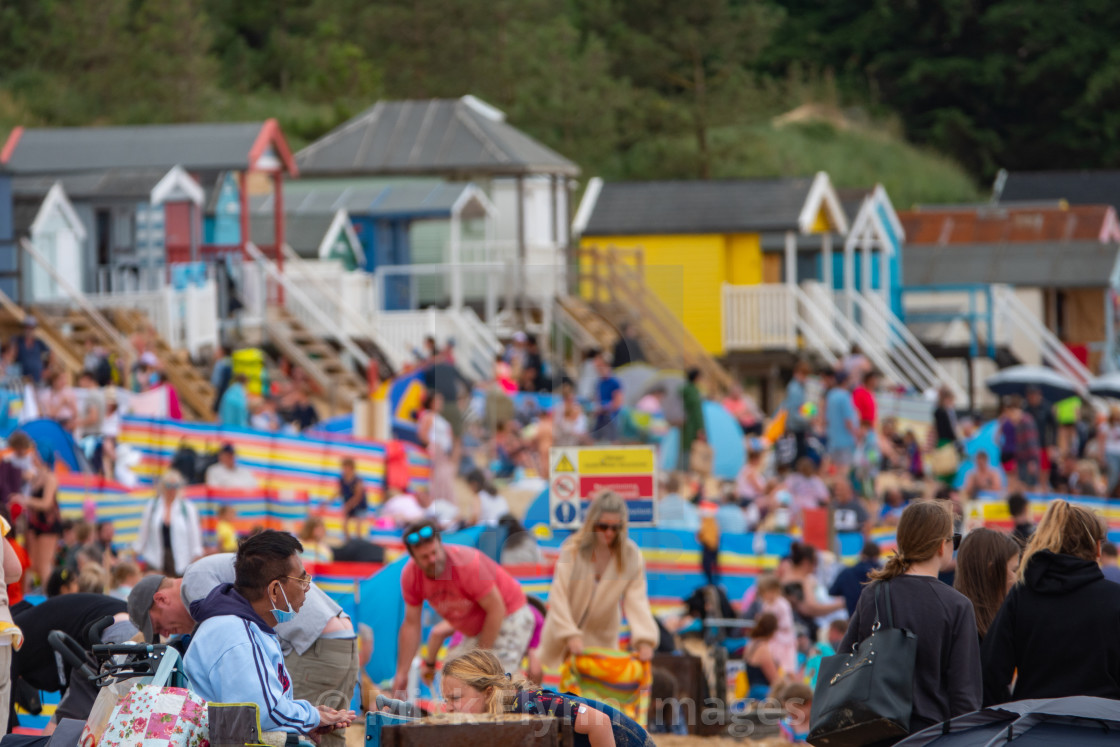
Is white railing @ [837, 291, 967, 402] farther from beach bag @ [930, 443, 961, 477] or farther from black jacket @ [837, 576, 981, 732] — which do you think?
black jacket @ [837, 576, 981, 732]

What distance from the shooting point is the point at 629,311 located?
26328mm

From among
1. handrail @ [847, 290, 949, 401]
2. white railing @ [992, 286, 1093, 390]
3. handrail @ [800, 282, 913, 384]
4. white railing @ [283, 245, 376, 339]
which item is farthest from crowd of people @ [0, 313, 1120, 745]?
white railing @ [992, 286, 1093, 390]

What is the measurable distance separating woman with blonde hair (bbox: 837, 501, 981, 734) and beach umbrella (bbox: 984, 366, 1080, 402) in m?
18.1

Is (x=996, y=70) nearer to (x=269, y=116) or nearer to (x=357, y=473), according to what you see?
(x=269, y=116)

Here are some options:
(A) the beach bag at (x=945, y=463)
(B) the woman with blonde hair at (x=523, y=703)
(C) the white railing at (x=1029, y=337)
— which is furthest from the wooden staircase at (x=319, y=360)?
(B) the woman with blonde hair at (x=523, y=703)

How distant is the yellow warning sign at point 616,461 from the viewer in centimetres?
809

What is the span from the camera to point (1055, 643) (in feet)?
16.0

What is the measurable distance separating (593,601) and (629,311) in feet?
63.9

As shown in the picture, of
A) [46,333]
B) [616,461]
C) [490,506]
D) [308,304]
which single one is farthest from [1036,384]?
[616,461]

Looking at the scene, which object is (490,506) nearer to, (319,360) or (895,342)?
(319,360)

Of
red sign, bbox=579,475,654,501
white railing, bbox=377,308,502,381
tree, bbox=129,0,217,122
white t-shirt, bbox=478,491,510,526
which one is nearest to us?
red sign, bbox=579,475,654,501

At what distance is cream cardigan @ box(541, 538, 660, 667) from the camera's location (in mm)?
6914

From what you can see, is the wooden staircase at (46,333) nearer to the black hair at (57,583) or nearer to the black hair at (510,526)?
the black hair at (510,526)

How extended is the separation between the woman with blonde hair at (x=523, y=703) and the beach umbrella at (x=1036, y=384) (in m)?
18.5
